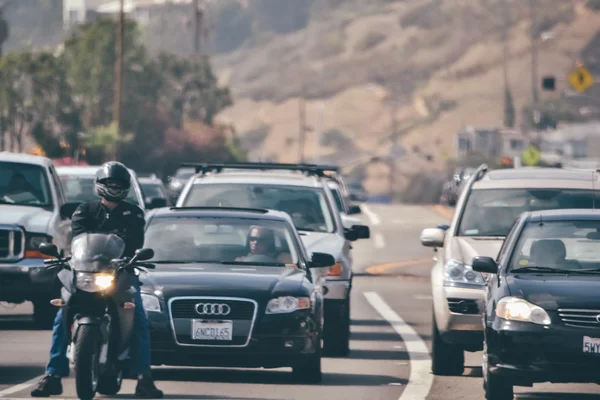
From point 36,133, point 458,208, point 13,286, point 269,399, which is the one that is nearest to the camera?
point 269,399

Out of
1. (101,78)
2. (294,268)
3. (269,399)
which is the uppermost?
(101,78)

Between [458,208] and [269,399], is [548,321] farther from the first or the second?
[458,208]

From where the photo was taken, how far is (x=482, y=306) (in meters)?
14.8

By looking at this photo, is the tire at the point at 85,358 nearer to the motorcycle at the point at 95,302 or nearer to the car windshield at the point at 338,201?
the motorcycle at the point at 95,302

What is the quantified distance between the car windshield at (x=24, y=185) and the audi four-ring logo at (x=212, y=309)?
6.60 metres

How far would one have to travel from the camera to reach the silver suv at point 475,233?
1484cm

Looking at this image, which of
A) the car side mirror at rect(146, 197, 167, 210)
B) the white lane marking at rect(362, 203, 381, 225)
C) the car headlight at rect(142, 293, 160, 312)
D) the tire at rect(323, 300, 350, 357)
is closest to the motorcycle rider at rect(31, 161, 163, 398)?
the car headlight at rect(142, 293, 160, 312)

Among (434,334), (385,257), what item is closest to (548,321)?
(434,334)

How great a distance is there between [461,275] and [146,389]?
389 cm

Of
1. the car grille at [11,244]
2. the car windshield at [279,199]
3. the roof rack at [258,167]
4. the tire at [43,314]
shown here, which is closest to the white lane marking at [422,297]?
the roof rack at [258,167]

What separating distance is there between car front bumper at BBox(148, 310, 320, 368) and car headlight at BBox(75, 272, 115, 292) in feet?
6.28

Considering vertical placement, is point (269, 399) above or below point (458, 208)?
below

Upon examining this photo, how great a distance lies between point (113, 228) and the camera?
39.8 ft

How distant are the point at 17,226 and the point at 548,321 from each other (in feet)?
27.6
